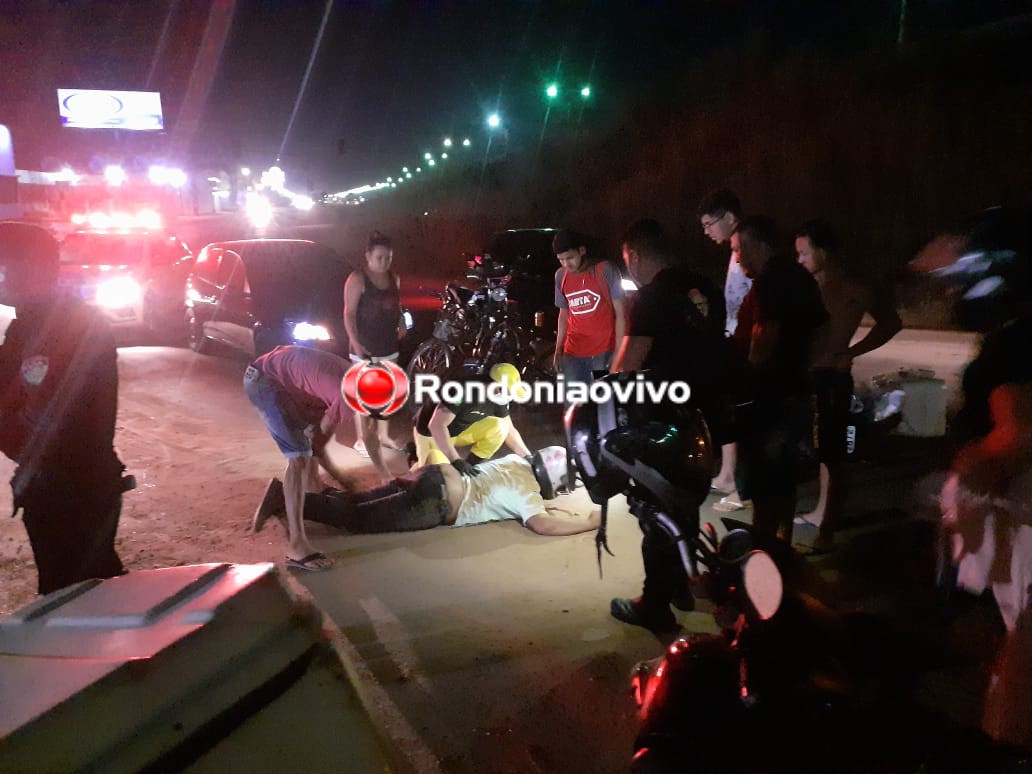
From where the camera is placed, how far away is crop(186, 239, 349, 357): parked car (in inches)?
314

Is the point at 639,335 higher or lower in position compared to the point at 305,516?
higher

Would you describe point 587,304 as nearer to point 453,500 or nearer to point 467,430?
point 467,430

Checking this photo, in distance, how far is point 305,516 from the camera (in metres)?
5.21

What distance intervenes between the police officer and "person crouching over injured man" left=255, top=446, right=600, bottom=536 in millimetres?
2021

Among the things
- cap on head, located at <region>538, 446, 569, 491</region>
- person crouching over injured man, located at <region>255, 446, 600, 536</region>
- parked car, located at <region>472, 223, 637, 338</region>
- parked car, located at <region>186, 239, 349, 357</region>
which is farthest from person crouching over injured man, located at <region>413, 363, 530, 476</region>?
parked car, located at <region>472, 223, 637, 338</region>

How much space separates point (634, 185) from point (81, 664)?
29.0 m

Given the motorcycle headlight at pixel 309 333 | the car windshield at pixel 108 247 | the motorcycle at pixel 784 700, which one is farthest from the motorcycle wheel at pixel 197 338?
the motorcycle at pixel 784 700

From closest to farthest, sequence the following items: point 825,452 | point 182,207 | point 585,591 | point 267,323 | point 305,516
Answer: point 585,591, point 825,452, point 305,516, point 267,323, point 182,207

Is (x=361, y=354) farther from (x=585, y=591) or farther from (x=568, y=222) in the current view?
(x=568, y=222)

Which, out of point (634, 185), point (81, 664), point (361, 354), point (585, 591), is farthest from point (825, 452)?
point (634, 185)

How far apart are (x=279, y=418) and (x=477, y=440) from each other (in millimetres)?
1347

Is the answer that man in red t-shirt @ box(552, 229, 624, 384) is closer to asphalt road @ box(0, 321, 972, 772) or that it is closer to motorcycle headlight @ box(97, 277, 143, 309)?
asphalt road @ box(0, 321, 972, 772)

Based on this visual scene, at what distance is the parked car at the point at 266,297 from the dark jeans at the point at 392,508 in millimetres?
2633

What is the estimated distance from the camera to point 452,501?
17.1 feet
